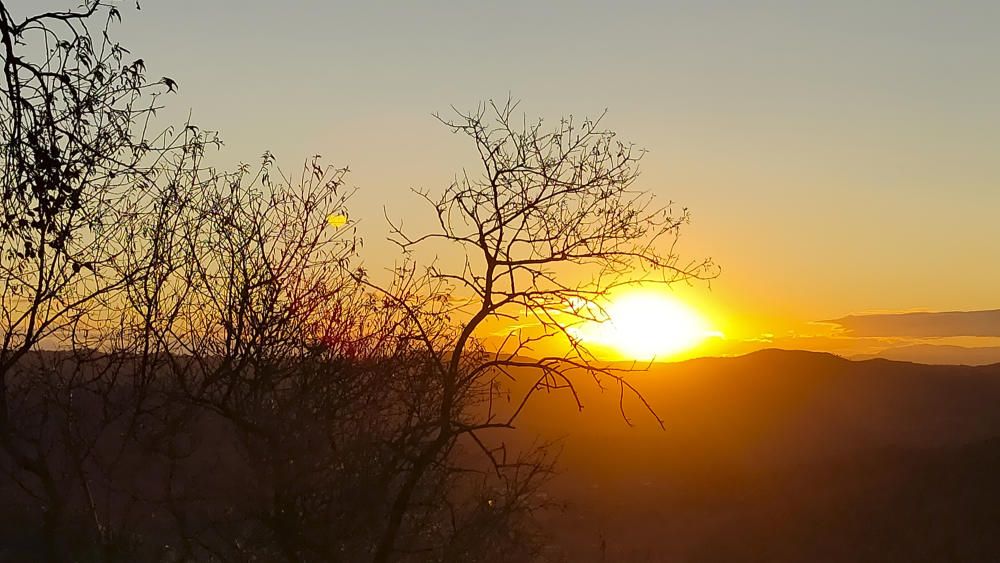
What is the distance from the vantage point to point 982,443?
38219mm

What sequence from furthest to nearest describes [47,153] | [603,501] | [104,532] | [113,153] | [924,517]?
[603,501], [924,517], [104,532], [113,153], [47,153]

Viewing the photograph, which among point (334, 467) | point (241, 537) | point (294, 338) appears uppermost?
point (294, 338)

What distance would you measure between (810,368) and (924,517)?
48.4 meters

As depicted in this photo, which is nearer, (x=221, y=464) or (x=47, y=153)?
(x=47, y=153)

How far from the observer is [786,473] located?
40.0 meters

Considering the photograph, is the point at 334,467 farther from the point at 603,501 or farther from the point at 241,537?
the point at 603,501

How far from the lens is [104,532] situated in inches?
319

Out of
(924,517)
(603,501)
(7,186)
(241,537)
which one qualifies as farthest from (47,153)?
(603,501)

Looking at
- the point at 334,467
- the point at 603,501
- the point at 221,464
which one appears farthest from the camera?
the point at 603,501

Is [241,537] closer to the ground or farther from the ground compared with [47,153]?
closer to the ground

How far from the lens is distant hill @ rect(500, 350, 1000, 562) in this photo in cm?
2939

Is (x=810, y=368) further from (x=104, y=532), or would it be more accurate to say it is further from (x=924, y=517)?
(x=104, y=532)

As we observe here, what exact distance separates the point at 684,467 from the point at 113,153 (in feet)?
137

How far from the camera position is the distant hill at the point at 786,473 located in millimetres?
29391
